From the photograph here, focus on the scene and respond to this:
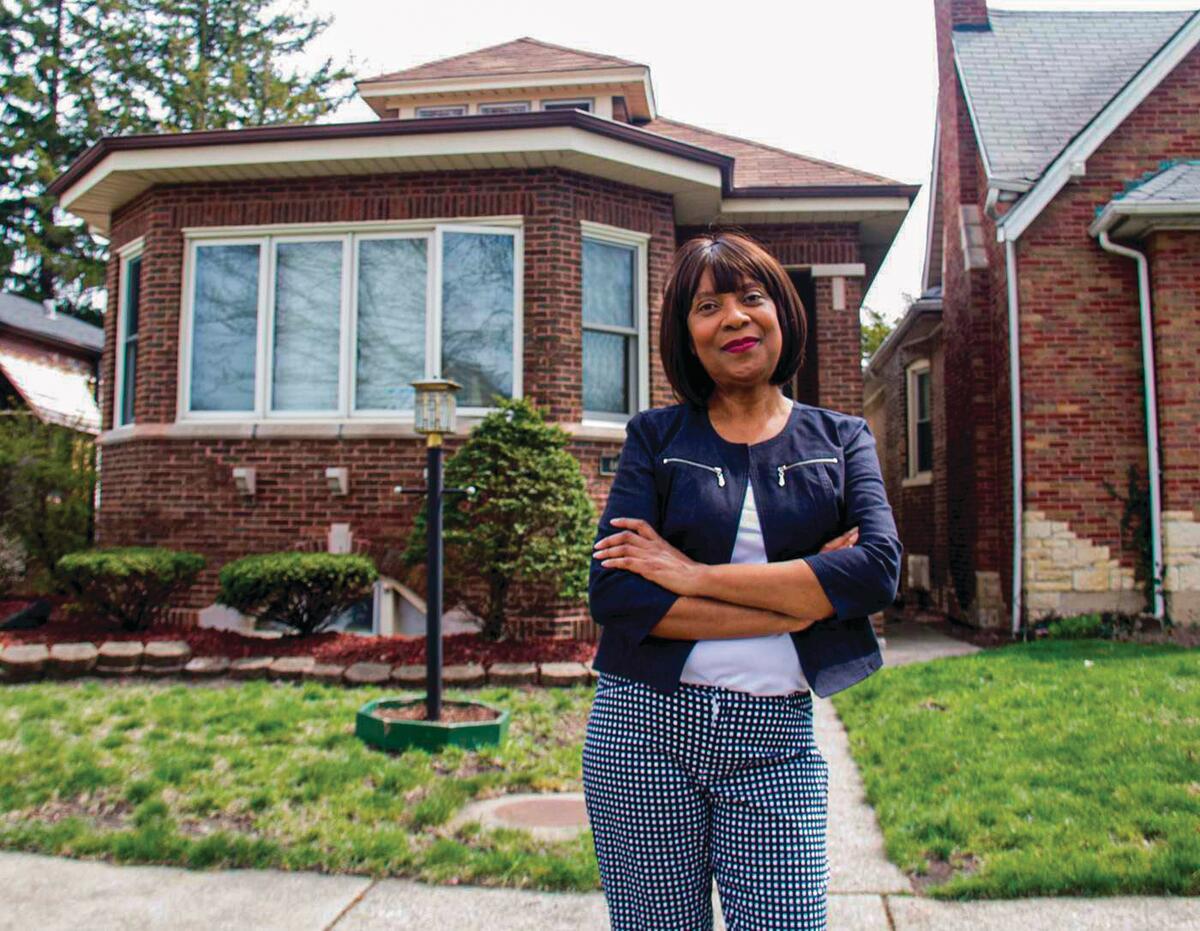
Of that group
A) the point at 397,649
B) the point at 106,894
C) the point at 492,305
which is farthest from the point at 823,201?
the point at 106,894

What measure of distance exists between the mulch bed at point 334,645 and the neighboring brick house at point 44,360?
12112 millimetres

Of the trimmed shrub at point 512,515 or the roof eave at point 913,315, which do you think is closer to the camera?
the trimmed shrub at point 512,515

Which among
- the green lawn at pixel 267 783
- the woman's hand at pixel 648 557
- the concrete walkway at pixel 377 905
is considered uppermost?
the woman's hand at pixel 648 557

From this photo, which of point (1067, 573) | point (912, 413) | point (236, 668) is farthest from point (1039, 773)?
point (912, 413)

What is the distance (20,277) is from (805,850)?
26824mm

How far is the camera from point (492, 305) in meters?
8.23

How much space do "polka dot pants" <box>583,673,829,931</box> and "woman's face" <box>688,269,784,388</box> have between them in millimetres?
593

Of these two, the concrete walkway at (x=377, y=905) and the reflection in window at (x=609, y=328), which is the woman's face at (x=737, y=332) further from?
the reflection in window at (x=609, y=328)

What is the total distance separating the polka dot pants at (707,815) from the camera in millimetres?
1588

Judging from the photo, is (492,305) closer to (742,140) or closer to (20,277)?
(742,140)

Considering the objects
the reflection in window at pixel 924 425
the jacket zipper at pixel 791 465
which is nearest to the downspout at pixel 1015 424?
the reflection in window at pixel 924 425

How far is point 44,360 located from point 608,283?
1589 cm

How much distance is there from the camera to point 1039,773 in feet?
13.4

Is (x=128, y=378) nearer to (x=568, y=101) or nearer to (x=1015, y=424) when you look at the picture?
(x=568, y=101)
